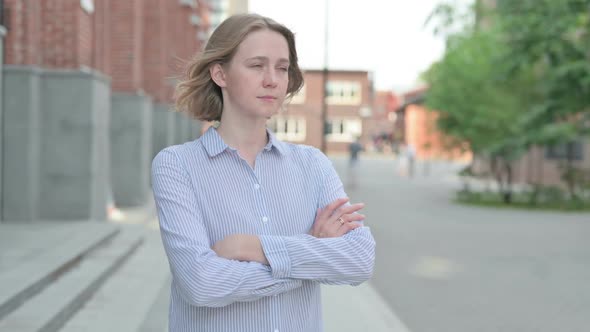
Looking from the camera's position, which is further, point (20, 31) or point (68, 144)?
point (68, 144)

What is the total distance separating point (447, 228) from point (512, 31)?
627 centimetres

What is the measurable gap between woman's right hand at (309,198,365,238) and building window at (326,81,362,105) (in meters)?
71.7

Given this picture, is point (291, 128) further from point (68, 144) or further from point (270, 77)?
point (270, 77)

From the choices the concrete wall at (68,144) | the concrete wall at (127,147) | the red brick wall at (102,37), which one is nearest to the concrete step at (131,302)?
the concrete wall at (68,144)

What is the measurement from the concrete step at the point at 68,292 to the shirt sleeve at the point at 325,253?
3.51m

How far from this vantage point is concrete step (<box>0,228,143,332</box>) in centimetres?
566

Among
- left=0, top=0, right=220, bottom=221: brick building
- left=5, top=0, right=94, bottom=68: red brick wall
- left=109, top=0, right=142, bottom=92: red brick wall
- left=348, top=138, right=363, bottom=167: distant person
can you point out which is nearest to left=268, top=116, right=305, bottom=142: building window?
left=348, top=138, right=363, bottom=167: distant person

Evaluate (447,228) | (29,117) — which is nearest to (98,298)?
(29,117)

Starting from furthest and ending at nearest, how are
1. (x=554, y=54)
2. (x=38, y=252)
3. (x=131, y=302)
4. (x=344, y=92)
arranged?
(x=344, y=92) → (x=554, y=54) → (x=38, y=252) → (x=131, y=302)

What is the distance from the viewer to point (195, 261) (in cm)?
→ 232

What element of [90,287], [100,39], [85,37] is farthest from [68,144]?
[90,287]

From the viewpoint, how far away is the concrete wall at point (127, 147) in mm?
15461

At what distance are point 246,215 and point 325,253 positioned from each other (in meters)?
0.28

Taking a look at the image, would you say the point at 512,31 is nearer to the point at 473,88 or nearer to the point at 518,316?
the point at 473,88
